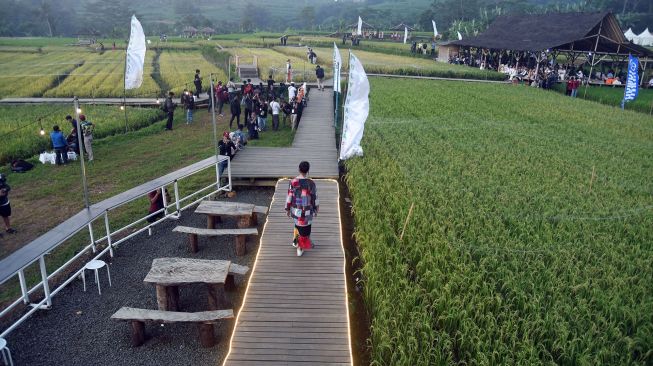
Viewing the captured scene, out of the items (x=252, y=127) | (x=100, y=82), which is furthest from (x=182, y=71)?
(x=252, y=127)

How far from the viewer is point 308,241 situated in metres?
8.30

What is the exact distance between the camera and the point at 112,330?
6.77 meters

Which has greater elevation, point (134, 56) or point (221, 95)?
point (134, 56)

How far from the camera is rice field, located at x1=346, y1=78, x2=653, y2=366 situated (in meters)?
5.93

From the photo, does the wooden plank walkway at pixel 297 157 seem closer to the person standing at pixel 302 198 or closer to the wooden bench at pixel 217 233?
the wooden bench at pixel 217 233

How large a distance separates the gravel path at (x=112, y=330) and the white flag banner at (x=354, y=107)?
5707 millimetres

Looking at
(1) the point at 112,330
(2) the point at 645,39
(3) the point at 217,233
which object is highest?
(2) the point at 645,39

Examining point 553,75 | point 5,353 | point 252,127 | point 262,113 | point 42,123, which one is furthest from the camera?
point 553,75

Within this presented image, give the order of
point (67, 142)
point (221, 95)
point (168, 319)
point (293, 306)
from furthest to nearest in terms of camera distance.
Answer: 1. point (221, 95)
2. point (67, 142)
3. point (293, 306)
4. point (168, 319)

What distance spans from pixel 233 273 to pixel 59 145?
9812mm

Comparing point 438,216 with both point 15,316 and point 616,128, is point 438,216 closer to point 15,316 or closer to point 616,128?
point 15,316

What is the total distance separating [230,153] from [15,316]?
276 inches

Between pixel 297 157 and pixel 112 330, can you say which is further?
pixel 297 157

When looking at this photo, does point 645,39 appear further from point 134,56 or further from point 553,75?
point 134,56
